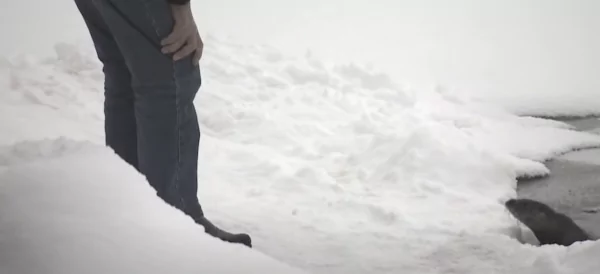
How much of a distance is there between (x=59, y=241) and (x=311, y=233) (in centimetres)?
95

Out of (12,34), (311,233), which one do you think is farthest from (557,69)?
(12,34)

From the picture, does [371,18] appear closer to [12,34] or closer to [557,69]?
[557,69]

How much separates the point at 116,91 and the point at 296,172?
91 cm

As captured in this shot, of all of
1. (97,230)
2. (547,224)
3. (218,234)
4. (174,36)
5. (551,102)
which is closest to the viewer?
(97,230)

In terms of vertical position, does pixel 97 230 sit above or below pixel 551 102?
below

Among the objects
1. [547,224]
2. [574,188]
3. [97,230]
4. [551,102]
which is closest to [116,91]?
[97,230]

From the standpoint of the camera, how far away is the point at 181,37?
105 cm

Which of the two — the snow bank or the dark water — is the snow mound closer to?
the dark water

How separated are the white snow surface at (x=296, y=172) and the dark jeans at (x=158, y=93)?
0.43 feet

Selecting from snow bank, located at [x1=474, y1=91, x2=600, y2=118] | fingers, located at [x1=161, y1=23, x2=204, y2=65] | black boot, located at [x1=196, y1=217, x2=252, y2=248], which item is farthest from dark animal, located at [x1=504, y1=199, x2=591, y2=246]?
snow bank, located at [x1=474, y1=91, x2=600, y2=118]

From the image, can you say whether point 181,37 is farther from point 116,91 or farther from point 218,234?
point 218,234

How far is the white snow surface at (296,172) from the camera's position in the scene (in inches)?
27.9

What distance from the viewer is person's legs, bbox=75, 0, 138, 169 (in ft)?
3.92

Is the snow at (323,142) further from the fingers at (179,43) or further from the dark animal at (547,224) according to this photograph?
the fingers at (179,43)
